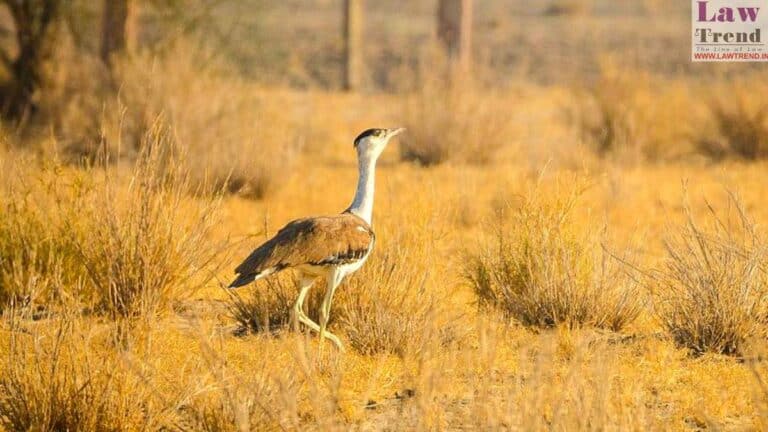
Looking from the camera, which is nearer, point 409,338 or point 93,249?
point 409,338

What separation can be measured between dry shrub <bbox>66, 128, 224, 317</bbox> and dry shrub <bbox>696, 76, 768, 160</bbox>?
8795 millimetres

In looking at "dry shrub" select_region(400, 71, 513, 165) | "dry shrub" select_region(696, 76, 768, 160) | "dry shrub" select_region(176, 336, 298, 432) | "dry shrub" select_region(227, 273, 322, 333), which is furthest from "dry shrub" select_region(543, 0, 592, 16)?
"dry shrub" select_region(176, 336, 298, 432)

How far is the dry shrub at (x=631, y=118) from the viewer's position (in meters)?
14.5

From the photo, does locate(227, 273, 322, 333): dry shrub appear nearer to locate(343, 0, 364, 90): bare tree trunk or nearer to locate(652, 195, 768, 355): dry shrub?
locate(652, 195, 768, 355): dry shrub

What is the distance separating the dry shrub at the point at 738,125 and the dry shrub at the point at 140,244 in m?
8.79

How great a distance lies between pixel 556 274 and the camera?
269 inches

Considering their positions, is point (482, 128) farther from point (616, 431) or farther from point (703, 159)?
point (616, 431)

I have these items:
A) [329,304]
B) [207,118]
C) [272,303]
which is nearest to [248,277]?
[329,304]

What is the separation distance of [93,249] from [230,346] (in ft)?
3.35

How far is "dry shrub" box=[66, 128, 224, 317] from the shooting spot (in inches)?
257

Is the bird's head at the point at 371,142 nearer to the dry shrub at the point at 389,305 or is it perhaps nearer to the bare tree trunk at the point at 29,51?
the dry shrub at the point at 389,305

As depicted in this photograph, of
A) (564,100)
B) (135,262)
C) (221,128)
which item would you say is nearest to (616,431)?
(135,262)

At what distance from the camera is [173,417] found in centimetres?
512

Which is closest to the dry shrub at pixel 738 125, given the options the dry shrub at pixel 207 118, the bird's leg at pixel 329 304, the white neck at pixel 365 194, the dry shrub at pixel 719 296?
the dry shrub at pixel 207 118
